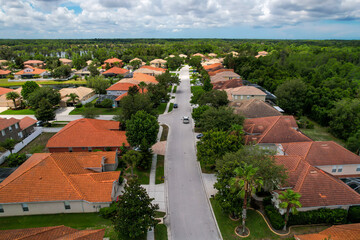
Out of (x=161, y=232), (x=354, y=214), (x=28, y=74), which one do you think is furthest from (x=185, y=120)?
(x=28, y=74)

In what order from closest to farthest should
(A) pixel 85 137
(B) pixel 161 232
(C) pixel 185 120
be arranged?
(B) pixel 161 232 < (A) pixel 85 137 < (C) pixel 185 120

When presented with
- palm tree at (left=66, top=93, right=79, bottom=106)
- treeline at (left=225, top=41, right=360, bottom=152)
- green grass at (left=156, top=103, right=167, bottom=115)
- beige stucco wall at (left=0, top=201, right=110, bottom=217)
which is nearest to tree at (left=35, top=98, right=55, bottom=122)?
palm tree at (left=66, top=93, right=79, bottom=106)

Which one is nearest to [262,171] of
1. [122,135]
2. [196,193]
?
[196,193]

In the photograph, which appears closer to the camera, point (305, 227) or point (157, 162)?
point (305, 227)

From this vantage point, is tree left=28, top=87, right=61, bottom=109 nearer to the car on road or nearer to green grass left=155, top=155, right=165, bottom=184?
the car on road

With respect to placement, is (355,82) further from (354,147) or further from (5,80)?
Result: (5,80)

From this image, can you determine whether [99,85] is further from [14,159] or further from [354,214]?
[354,214]
